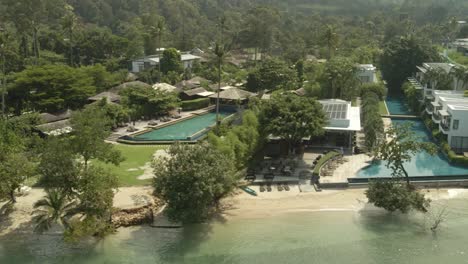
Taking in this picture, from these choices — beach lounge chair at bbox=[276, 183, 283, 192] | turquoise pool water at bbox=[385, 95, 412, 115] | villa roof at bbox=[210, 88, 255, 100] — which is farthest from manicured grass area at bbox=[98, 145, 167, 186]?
turquoise pool water at bbox=[385, 95, 412, 115]

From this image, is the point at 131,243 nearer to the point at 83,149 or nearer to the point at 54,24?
the point at 83,149

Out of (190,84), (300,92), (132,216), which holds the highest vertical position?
(190,84)

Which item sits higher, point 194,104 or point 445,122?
point 445,122

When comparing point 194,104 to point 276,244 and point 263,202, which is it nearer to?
point 263,202

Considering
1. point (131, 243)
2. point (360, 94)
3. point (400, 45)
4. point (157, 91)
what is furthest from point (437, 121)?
point (131, 243)

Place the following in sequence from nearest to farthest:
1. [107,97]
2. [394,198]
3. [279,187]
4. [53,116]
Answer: [394,198], [279,187], [53,116], [107,97]

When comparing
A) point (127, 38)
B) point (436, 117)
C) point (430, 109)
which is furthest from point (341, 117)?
point (127, 38)

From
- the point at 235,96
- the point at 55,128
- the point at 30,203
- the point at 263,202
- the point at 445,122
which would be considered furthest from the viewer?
the point at 235,96
